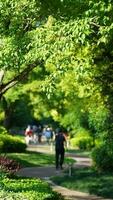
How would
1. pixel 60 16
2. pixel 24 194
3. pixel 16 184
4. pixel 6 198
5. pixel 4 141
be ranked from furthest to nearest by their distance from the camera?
pixel 4 141, pixel 16 184, pixel 60 16, pixel 24 194, pixel 6 198

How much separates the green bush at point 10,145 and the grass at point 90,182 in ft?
36.0

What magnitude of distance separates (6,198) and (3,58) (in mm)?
3152

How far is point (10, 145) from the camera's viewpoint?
34188 mm

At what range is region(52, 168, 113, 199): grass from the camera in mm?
17734

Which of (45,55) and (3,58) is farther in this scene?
(3,58)

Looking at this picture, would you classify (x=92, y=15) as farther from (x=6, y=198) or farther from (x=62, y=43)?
(x=6, y=198)

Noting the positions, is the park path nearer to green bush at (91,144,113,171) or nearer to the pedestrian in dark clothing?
the pedestrian in dark clothing

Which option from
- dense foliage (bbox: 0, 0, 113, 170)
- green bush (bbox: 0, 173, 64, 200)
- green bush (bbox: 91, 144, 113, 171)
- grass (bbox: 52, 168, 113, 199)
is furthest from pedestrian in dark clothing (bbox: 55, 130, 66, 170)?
green bush (bbox: 0, 173, 64, 200)

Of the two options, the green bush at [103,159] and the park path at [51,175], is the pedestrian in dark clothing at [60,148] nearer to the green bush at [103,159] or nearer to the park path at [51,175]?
the park path at [51,175]

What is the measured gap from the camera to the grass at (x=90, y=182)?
58.2ft

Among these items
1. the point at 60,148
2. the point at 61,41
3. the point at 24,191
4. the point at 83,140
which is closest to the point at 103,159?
the point at 60,148

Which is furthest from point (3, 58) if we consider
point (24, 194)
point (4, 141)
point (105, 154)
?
point (4, 141)

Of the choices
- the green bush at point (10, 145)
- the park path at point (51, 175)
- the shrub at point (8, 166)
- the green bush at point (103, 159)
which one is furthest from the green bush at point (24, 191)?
the green bush at point (10, 145)

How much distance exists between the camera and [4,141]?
33.8 meters
